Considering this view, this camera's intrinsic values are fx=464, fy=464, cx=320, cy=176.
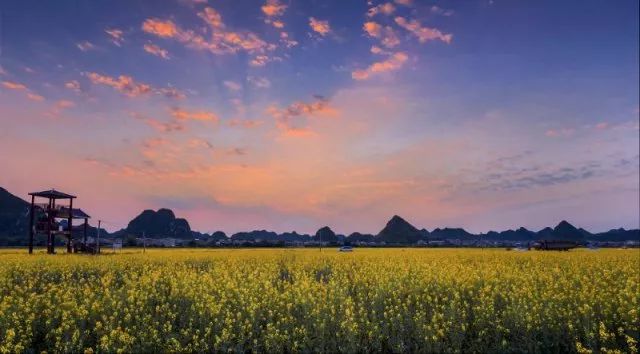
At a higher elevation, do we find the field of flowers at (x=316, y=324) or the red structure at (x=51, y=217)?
the red structure at (x=51, y=217)

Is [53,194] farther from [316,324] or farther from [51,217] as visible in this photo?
[316,324]

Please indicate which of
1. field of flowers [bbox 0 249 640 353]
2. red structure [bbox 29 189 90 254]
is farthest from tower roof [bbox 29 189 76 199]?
field of flowers [bbox 0 249 640 353]

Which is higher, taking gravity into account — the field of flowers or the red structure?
the red structure

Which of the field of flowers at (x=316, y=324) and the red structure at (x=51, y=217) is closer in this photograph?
the field of flowers at (x=316, y=324)

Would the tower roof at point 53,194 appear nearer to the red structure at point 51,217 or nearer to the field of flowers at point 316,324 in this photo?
the red structure at point 51,217

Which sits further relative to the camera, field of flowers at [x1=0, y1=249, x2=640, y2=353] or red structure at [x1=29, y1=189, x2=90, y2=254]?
red structure at [x1=29, y1=189, x2=90, y2=254]

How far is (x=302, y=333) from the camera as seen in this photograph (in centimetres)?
1286

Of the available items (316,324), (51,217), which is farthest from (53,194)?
(316,324)

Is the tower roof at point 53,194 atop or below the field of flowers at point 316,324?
atop

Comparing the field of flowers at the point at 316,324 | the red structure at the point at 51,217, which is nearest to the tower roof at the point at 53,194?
the red structure at the point at 51,217

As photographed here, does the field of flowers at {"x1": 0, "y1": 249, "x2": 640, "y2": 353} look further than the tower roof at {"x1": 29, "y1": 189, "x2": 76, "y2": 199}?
No

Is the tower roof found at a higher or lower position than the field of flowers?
higher

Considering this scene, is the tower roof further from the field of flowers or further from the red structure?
the field of flowers

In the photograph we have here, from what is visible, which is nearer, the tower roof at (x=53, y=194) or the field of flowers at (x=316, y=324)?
the field of flowers at (x=316, y=324)
